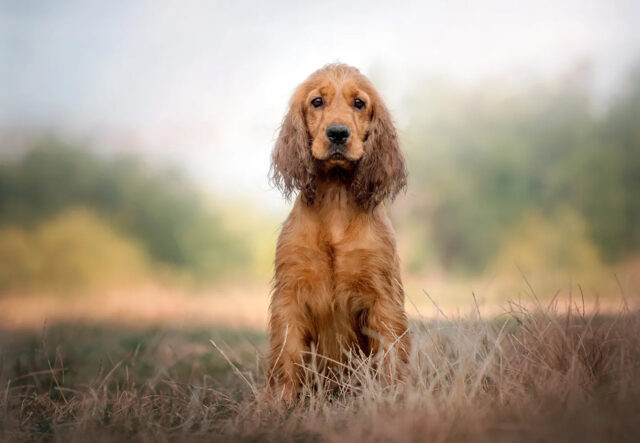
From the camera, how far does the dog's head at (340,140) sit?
12.0 ft

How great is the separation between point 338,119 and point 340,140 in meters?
0.13

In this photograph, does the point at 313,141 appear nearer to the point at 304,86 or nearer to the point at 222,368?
the point at 304,86

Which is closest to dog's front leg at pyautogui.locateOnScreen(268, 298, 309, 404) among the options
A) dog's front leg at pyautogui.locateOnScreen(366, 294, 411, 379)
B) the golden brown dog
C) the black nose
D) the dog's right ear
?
the golden brown dog

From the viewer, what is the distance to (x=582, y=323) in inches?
134

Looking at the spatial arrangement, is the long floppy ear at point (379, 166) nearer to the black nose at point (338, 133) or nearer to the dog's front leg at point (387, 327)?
the black nose at point (338, 133)

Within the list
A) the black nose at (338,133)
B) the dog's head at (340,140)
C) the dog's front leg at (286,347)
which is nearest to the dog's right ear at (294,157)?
the dog's head at (340,140)

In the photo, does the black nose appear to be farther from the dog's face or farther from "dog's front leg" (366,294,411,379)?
"dog's front leg" (366,294,411,379)

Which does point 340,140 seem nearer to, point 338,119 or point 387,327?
point 338,119

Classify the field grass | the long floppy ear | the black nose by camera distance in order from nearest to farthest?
the field grass, the black nose, the long floppy ear

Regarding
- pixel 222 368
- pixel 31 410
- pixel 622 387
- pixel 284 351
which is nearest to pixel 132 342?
pixel 222 368

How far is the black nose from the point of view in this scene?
3578 mm

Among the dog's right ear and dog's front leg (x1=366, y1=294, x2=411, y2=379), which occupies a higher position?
the dog's right ear

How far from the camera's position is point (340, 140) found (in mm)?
3600

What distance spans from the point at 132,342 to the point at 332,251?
11.1ft
